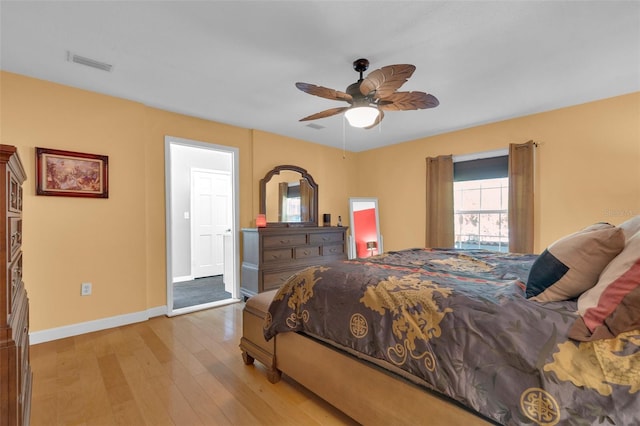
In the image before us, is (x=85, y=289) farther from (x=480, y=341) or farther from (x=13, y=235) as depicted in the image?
(x=480, y=341)

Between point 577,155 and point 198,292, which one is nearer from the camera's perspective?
point 577,155

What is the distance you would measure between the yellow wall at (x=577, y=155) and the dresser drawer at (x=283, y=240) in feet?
8.28

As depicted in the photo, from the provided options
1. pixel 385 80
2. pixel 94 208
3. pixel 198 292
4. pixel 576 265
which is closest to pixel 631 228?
pixel 576 265

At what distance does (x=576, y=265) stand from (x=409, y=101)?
1.59m

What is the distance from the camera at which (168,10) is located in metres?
1.81

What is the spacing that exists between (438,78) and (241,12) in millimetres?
1828

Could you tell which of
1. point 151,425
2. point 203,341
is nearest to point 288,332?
point 151,425

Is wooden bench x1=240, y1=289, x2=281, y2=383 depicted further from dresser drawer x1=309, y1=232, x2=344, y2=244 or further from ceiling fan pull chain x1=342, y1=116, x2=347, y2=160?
ceiling fan pull chain x1=342, y1=116, x2=347, y2=160

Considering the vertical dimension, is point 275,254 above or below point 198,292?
above

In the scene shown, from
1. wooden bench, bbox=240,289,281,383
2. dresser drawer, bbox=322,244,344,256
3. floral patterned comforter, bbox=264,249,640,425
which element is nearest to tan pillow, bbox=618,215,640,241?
floral patterned comforter, bbox=264,249,640,425

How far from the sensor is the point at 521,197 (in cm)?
365

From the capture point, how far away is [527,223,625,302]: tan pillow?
116 centimetres

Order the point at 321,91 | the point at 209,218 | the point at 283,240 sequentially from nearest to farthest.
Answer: the point at 321,91
the point at 283,240
the point at 209,218

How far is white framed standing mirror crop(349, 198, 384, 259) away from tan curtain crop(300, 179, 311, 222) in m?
0.89
